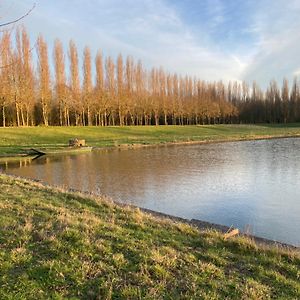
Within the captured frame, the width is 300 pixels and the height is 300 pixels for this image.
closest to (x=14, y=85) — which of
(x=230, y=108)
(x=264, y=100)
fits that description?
(x=230, y=108)

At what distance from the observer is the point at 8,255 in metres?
4.52

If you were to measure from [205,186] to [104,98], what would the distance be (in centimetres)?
4018

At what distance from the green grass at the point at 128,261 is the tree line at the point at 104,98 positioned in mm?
28766

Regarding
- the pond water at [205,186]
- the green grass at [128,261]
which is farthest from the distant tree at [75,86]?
the green grass at [128,261]

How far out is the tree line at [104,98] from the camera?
42.3 metres

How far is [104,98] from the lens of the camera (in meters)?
50.8

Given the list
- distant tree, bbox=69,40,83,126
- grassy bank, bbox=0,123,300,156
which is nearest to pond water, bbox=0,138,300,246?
grassy bank, bbox=0,123,300,156

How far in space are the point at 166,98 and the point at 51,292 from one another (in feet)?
197

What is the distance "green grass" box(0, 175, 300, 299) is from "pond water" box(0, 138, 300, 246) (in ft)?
6.60

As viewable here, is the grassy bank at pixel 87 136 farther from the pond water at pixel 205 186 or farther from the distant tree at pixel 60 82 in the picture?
the pond water at pixel 205 186

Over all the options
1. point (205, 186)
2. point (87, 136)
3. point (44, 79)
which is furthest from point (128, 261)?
point (44, 79)

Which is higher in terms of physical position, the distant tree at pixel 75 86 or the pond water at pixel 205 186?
the distant tree at pixel 75 86

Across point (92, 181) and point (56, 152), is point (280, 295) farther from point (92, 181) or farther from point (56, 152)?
point (56, 152)

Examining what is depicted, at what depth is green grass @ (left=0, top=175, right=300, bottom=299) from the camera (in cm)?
379
